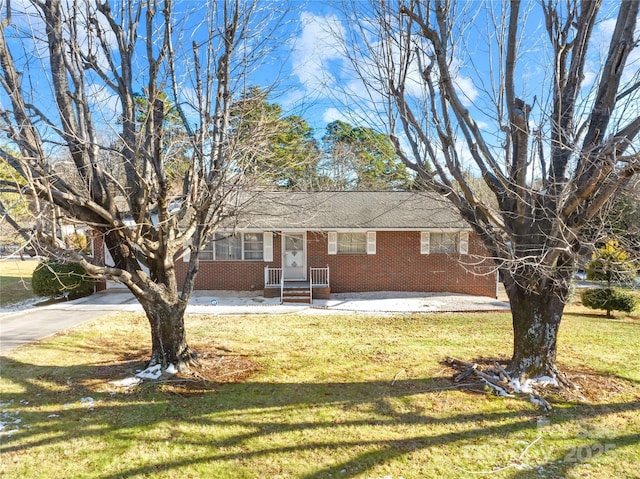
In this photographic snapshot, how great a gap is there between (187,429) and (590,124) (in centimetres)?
628

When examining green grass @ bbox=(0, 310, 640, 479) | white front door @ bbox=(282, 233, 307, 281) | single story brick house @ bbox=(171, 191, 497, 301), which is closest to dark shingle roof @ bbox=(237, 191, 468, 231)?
single story brick house @ bbox=(171, 191, 497, 301)

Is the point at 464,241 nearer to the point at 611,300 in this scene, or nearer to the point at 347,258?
the point at 347,258

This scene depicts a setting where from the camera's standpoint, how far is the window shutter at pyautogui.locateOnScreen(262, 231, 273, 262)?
13492 mm

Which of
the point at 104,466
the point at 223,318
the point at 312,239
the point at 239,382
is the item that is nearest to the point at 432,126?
the point at 239,382

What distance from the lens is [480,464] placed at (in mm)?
3516

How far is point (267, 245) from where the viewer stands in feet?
44.5

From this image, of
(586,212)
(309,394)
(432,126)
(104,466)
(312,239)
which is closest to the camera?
(104,466)

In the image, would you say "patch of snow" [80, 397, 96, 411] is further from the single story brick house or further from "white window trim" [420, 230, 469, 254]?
"white window trim" [420, 230, 469, 254]

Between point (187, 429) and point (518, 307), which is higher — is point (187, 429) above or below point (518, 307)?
below

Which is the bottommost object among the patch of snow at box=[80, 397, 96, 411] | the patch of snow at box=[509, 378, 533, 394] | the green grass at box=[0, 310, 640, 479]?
the green grass at box=[0, 310, 640, 479]

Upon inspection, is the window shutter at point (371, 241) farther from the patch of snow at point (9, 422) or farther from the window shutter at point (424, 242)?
the patch of snow at point (9, 422)

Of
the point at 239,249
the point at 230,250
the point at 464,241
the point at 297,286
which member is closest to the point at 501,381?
the point at 297,286

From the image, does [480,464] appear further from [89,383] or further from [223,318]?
[223,318]

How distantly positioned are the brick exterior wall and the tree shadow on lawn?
8.10 metres
